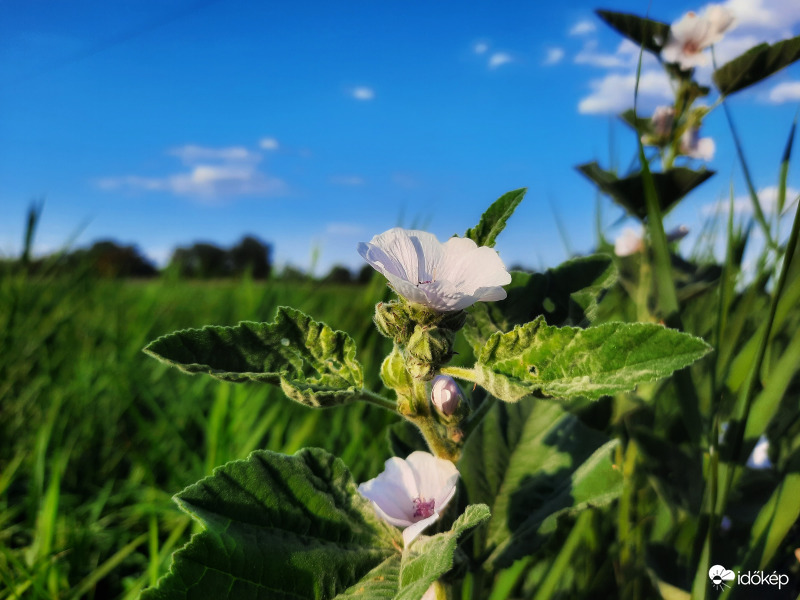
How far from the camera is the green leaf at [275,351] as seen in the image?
491mm

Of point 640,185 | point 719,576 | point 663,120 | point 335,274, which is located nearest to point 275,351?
point 719,576

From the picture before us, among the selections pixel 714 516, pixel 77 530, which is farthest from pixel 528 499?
pixel 77 530

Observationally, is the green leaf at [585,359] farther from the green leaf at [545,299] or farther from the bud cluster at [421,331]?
the green leaf at [545,299]

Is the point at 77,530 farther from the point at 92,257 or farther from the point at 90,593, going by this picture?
the point at 92,257

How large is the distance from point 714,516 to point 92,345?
2135mm

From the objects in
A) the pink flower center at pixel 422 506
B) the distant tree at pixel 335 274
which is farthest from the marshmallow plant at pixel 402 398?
the distant tree at pixel 335 274

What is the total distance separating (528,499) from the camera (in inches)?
25.4

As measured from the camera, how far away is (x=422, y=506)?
1.76ft

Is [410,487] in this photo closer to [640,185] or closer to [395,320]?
[395,320]

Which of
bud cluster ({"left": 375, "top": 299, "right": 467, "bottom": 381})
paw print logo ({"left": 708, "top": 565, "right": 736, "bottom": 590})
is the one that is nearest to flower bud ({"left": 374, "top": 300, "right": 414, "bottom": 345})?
bud cluster ({"left": 375, "top": 299, "right": 467, "bottom": 381})

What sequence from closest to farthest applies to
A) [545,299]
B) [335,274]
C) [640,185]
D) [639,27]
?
[545,299], [640,185], [639,27], [335,274]

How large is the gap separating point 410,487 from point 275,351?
154 millimetres

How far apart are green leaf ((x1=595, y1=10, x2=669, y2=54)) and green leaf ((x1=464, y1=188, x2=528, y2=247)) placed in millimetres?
748

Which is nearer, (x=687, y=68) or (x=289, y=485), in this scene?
(x=289, y=485)
